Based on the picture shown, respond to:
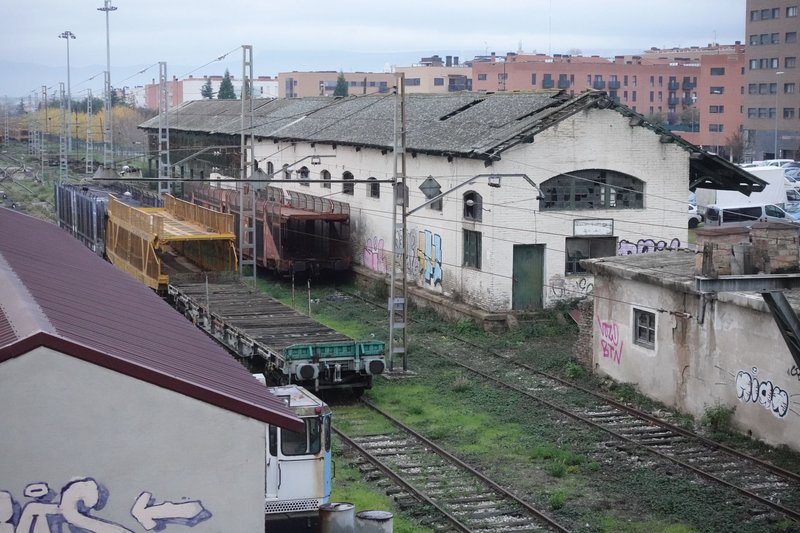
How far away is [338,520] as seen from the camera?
1194 cm

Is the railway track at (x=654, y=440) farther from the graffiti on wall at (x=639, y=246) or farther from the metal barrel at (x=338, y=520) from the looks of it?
the graffiti on wall at (x=639, y=246)

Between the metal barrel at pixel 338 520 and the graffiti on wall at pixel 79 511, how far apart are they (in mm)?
2555

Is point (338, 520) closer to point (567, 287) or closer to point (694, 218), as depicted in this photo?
point (567, 287)

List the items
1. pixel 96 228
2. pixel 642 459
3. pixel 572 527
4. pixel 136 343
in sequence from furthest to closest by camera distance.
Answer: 1. pixel 96 228
2. pixel 642 459
3. pixel 572 527
4. pixel 136 343

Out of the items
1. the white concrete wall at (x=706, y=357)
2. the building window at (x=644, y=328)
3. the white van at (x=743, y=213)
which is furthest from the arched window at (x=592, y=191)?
the white van at (x=743, y=213)

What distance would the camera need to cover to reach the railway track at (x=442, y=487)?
15320 mm

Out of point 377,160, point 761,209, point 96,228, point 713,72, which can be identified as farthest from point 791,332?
point 713,72

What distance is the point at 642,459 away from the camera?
60.0 ft

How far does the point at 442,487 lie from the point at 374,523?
5.15m

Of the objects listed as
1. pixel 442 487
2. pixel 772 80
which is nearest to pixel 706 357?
pixel 442 487

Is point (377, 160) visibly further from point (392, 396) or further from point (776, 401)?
point (776, 401)

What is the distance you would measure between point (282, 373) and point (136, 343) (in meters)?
11.0

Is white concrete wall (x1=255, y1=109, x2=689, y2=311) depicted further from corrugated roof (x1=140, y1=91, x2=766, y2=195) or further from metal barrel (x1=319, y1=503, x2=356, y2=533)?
metal barrel (x1=319, y1=503, x2=356, y2=533)

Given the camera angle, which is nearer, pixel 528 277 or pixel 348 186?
pixel 528 277
